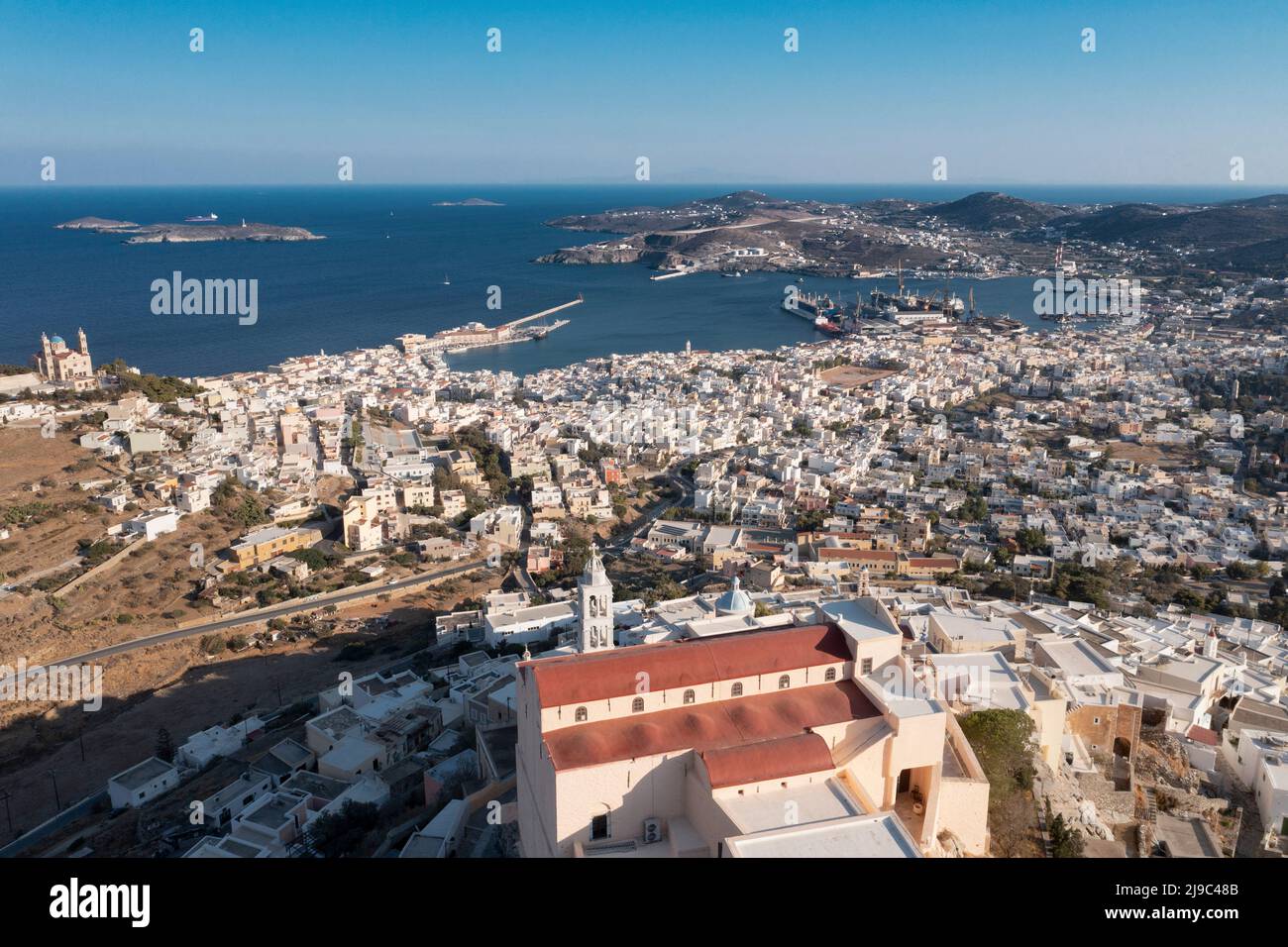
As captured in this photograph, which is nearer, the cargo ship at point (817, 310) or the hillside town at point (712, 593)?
the hillside town at point (712, 593)

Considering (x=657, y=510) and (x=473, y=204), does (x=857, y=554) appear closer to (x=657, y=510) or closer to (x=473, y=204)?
(x=657, y=510)

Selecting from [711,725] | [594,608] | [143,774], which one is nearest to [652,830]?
[711,725]

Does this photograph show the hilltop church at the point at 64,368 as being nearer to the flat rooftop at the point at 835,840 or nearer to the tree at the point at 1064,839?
the flat rooftop at the point at 835,840

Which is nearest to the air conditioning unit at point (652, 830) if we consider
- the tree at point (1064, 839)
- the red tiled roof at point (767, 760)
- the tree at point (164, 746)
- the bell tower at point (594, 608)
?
the red tiled roof at point (767, 760)

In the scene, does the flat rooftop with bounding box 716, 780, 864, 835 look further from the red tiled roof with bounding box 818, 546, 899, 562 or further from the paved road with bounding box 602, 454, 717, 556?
the paved road with bounding box 602, 454, 717, 556
